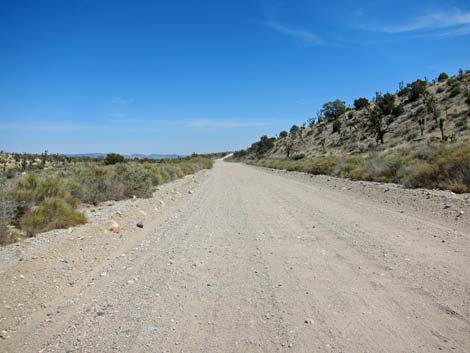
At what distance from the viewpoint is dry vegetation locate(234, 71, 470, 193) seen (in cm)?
1439

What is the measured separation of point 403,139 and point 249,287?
1526 inches

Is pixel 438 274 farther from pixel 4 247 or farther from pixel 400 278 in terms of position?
pixel 4 247

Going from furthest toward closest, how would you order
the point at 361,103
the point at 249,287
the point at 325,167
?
1. the point at 361,103
2. the point at 325,167
3. the point at 249,287

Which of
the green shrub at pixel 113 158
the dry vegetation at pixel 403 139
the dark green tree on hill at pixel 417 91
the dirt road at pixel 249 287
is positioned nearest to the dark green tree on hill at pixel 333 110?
the dry vegetation at pixel 403 139

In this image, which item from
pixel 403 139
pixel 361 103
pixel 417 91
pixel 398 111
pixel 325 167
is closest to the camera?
pixel 325 167

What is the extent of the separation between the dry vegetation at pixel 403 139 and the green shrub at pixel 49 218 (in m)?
12.7

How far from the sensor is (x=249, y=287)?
5191mm

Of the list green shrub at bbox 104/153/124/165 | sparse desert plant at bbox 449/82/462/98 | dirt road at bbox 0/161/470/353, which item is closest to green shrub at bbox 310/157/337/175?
dirt road at bbox 0/161/470/353

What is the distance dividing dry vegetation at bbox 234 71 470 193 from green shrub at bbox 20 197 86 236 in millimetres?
12651

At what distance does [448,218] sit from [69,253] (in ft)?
29.8

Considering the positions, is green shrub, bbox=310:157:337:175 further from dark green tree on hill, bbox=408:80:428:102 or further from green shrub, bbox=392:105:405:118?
dark green tree on hill, bbox=408:80:428:102

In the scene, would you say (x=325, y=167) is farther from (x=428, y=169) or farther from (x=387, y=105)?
(x=387, y=105)

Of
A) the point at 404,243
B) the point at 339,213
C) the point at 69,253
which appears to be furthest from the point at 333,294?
the point at 339,213

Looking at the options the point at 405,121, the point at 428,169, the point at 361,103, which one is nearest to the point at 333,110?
the point at 361,103
